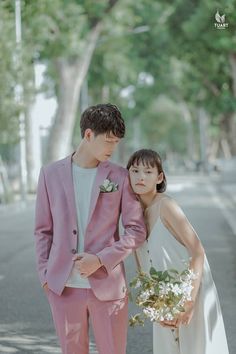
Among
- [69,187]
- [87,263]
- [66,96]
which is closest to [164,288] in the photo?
[87,263]

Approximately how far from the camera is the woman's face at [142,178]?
11.7 feet

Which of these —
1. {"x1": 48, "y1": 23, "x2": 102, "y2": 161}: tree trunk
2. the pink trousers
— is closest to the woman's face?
the pink trousers

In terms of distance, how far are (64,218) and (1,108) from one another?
19.4 metres

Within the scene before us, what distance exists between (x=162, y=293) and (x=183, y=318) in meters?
0.20

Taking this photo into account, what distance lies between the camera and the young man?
345 centimetres

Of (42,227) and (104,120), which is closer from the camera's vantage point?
(104,120)

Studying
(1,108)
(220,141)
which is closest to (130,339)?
(1,108)

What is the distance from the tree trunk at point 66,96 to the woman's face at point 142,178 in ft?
89.1

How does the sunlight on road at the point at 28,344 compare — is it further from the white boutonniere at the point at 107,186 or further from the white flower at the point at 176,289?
the white boutonniere at the point at 107,186

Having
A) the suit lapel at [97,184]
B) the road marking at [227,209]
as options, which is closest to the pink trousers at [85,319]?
the suit lapel at [97,184]

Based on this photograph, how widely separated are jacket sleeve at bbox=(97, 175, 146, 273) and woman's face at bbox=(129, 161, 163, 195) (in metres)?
0.04

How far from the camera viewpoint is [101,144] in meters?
3.45

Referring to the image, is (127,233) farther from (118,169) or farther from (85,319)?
(85,319)

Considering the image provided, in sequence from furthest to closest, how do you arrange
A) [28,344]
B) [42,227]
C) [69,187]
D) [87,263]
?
[28,344] < [42,227] < [69,187] < [87,263]
